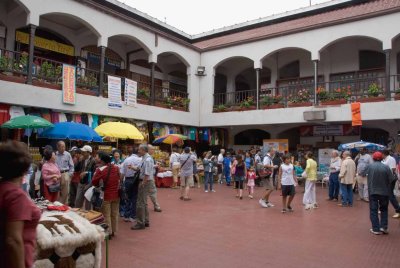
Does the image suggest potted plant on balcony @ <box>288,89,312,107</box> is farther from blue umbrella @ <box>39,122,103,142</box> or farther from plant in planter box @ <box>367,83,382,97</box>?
blue umbrella @ <box>39,122,103,142</box>

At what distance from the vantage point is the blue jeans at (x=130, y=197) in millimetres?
7516

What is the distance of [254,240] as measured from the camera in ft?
21.0

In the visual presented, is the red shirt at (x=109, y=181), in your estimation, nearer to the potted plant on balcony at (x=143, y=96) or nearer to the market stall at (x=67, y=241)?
the market stall at (x=67, y=241)

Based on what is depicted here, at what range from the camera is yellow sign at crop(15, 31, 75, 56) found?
1401 cm

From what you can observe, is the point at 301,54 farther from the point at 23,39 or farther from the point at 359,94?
the point at 23,39

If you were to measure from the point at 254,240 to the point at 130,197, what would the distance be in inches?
113

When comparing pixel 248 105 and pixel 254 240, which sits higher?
pixel 248 105

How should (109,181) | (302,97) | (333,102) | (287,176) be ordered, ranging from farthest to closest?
(302,97) → (333,102) → (287,176) → (109,181)

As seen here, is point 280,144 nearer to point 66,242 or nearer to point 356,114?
point 356,114

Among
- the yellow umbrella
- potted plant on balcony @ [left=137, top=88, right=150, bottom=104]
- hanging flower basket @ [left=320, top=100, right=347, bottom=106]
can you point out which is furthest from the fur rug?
hanging flower basket @ [left=320, top=100, right=347, bottom=106]

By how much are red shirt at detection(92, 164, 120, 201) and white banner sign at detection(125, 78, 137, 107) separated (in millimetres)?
9448

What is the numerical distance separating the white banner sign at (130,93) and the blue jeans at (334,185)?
893 cm

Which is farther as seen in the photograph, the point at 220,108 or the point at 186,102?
the point at 220,108

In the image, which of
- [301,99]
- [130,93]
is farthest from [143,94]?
[301,99]
